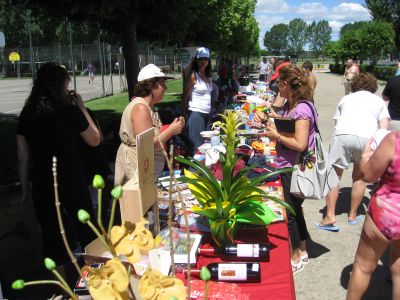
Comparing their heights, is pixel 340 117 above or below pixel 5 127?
above

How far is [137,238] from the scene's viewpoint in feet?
2.90

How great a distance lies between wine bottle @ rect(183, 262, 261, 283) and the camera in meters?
1.76

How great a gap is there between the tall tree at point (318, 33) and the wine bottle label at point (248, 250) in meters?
179

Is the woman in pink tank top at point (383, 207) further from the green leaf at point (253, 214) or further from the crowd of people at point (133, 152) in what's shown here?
the green leaf at point (253, 214)

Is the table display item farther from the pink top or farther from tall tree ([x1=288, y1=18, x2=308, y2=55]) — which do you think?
tall tree ([x1=288, y1=18, x2=308, y2=55])

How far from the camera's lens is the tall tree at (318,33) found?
17100cm

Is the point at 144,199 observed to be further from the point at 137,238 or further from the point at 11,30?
the point at 11,30

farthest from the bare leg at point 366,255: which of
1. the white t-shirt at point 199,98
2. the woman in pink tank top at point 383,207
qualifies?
the white t-shirt at point 199,98

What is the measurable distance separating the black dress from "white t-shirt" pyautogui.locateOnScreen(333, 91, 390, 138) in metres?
2.72

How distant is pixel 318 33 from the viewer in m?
173

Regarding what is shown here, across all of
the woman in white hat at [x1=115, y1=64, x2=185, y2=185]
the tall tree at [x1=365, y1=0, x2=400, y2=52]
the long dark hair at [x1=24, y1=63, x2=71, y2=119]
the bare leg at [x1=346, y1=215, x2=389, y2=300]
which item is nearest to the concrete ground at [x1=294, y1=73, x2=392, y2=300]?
the bare leg at [x1=346, y1=215, x2=389, y2=300]

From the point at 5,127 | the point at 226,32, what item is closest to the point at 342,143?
the point at 5,127

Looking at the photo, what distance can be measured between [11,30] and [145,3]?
42923 mm

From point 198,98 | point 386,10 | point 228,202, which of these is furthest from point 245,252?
point 386,10
